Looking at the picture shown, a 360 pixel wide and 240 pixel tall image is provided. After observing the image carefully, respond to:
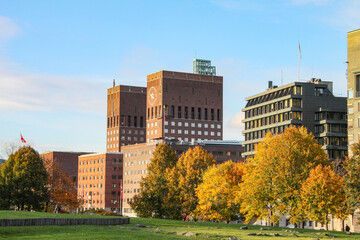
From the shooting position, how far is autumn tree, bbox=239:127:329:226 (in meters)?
100

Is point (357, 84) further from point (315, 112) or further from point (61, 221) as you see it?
point (61, 221)

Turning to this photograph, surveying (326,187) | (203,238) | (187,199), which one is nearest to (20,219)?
(203,238)

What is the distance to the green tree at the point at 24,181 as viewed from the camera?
121125 millimetres

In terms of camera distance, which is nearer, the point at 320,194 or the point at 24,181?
the point at 320,194

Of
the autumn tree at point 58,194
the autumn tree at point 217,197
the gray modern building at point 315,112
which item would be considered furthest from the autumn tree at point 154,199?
the gray modern building at point 315,112

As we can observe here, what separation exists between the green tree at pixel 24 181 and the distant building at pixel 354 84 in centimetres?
6841

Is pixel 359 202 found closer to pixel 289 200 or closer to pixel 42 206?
pixel 289 200

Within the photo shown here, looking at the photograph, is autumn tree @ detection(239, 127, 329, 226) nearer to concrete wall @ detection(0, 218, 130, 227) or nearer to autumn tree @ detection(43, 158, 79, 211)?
concrete wall @ detection(0, 218, 130, 227)

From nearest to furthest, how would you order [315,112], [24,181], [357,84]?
[24,181] → [357,84] → [315,112]

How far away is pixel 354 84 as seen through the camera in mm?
140375

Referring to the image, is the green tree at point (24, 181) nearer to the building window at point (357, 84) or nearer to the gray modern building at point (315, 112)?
the building window at point (357, 84)

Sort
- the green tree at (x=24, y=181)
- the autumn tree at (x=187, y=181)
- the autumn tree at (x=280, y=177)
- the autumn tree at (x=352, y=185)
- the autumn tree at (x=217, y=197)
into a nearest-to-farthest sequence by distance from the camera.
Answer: the autumn tree at (x=352, y=185)
the autumn tree at (x=280, y=177)
the autumn tree at (x=217, y=197)
the green tree at (x=24, y=181)
the autumn tree at (x=187, y=181)

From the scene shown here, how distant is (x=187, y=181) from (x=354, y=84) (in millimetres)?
43366

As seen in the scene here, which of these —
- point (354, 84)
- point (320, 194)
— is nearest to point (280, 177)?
point (320, 194)
